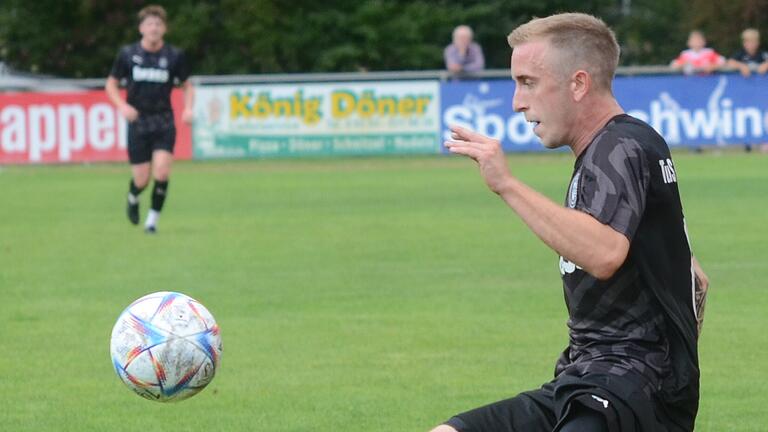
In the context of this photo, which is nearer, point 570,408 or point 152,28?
point 570,408

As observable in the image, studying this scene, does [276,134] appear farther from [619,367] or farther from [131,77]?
[619,367]

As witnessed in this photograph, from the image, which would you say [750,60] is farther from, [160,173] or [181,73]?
[160,173]

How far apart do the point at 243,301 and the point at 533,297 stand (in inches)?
79.0

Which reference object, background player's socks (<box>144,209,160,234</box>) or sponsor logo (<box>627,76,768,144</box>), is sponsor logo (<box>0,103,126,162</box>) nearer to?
sponsor logo (<box>627,76,768,144</box>)

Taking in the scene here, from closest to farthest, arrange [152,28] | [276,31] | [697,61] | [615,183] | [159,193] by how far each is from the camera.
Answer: [615,183] < [159,193] < [152,28] < [697,61] < [276,31]

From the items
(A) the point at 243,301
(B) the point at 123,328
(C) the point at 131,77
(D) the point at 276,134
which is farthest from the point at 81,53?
(B) the point at 123,328

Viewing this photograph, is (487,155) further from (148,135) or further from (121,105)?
(148,135)

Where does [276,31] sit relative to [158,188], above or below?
above

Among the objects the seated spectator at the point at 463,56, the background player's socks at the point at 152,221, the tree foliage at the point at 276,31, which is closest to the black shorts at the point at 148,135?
the background player's socks at the point at 152,221

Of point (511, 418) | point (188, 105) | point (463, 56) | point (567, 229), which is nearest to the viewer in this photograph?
point (567, 229)

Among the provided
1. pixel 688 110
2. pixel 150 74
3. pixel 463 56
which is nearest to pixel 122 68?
pixel 150 74

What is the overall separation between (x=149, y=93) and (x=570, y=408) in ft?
43.5

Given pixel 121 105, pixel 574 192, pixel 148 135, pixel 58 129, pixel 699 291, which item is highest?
pixel 574 192

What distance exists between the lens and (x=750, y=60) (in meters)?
27.7
